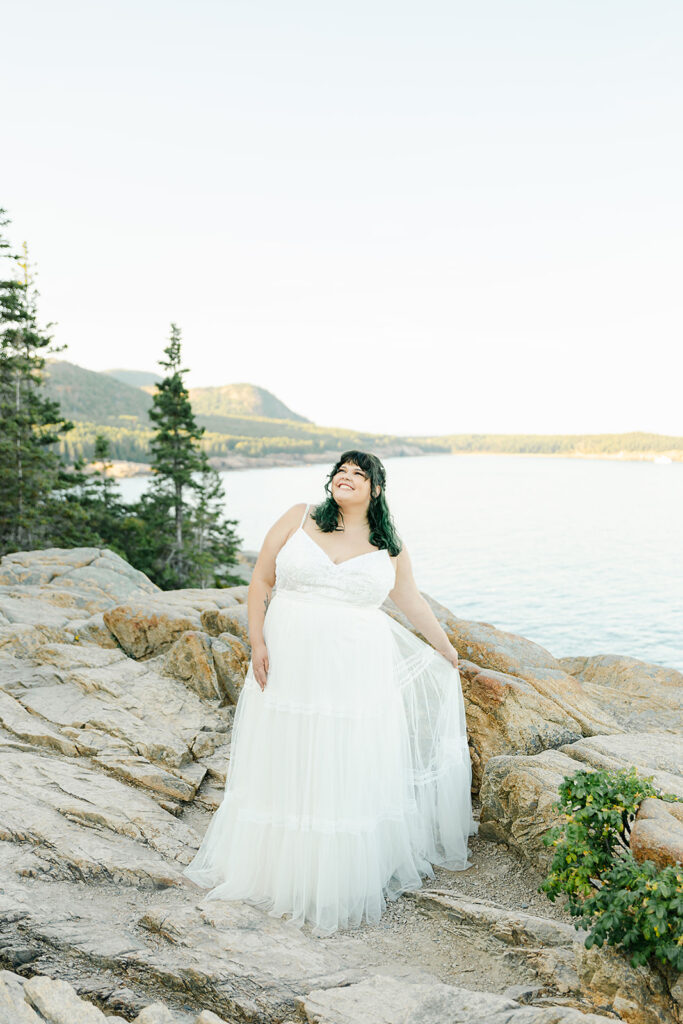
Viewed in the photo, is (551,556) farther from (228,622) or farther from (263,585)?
A: (263,585)

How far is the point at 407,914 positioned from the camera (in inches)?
203

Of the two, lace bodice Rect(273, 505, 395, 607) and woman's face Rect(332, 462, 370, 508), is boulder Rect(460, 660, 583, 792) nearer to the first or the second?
lace bodice Rect(273, 505, 395, 607)

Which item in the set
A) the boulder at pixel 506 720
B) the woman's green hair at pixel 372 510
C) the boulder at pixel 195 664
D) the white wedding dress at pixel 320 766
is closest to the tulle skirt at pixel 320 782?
the white wedding dress at pixel 320 766

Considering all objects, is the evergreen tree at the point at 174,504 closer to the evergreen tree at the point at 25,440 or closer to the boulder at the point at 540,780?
the evergreen tree at the point at 25,440

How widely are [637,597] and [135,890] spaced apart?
172 feet

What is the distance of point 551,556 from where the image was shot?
70.8 metres

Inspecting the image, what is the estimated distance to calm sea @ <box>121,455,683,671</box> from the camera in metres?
41.4

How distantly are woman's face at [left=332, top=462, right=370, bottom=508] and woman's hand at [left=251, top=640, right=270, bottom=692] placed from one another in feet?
4.13

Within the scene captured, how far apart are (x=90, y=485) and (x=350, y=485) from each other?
131 feet

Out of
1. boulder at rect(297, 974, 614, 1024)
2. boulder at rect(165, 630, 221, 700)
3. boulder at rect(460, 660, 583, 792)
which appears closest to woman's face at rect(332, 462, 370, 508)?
boulder at rect(460, 660, 583, 792)

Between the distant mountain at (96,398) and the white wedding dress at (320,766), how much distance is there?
140773 mm

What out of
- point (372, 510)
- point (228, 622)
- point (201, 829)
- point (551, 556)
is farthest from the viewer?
point (551, 556)

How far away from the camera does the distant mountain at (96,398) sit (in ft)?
492

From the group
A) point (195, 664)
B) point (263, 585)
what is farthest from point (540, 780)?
point (195, 664)
